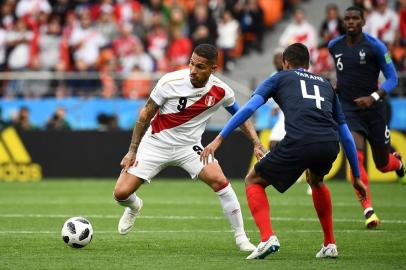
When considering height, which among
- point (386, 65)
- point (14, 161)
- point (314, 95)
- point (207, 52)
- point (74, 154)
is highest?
point (314, 95)

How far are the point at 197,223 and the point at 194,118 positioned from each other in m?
2.73

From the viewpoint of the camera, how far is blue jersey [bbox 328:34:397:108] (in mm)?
13297

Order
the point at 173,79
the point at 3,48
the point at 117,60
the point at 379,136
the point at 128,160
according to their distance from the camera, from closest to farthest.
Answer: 1. the point at 173,79
2. the point at 128,160
3. the point at 379,136
4. the point at 117,60
5. the point at 3,48

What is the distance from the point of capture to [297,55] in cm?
933

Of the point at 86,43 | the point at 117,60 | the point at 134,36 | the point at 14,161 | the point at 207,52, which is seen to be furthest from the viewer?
the point at 134,36

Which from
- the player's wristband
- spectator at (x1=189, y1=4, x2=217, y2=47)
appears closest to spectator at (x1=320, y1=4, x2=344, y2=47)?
spectator at (x1=189, y1=4, x2=217, y2=47)

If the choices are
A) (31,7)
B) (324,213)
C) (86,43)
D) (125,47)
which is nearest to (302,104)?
(324,213)

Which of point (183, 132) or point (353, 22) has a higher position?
point (353, 22)

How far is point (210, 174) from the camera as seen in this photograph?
1048 cm

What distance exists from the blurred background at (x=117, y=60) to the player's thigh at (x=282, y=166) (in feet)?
38.5

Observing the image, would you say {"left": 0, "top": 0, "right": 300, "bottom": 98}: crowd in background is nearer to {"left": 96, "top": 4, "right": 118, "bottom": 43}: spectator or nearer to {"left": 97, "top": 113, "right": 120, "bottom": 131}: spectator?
{"left": 96, "top": 4, "right": 118, "bottom": 43}: spectator

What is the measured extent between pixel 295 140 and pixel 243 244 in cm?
159

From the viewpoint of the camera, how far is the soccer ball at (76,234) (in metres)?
10.2

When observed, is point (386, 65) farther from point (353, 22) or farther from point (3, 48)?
point (3, 48)
